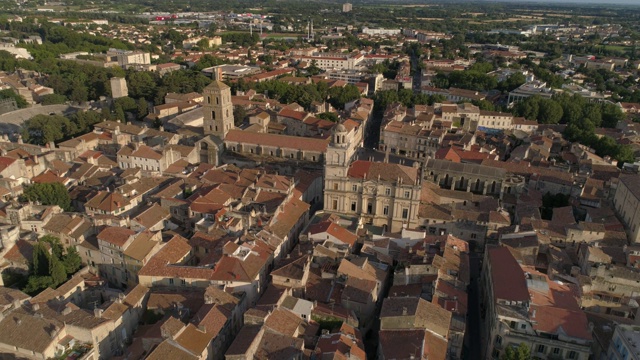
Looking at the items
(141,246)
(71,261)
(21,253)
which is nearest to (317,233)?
(141,246)

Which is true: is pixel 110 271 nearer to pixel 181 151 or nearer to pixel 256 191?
pixel 256 191

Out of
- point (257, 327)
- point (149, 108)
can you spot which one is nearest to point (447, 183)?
point (257, 327)

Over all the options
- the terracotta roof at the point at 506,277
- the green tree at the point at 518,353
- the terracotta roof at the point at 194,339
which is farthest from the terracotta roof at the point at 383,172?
the terracotta roof at the point at 194,339

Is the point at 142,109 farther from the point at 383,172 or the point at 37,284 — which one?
the point at 383,172

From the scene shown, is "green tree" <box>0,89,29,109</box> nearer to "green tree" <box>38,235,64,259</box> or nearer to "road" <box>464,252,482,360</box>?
"green tree" <box>38,235,64,259</box>

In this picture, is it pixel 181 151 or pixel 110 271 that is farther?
pixel 181 151

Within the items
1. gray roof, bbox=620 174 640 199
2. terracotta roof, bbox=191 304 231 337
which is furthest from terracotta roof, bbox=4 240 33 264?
gray roof, bbox=620 174 640 199

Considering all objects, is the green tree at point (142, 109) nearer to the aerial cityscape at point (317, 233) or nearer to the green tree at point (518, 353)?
the aerial cityscape at point (317, 233)
